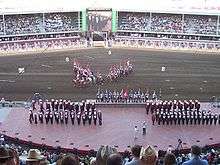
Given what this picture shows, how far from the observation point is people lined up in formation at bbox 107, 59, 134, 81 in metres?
31.2

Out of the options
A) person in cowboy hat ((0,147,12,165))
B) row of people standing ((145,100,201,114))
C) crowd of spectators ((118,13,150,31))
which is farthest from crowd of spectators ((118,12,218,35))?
person in cowboy hat ((0,147,12,165))

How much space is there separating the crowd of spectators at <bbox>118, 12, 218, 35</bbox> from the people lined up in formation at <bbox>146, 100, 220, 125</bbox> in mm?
20233

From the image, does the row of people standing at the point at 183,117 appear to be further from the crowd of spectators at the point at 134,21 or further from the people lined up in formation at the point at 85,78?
the crowd of spectators at the point at 134,21

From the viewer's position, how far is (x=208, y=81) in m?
31.8

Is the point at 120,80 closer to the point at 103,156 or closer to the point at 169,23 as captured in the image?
the point at 169,23

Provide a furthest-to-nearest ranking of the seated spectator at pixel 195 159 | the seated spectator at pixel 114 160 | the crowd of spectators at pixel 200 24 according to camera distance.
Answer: the crowd of spectators at pixel 200 24 → the seated spectator at pixel 195 159 → the seated spectator at pixel 114 160

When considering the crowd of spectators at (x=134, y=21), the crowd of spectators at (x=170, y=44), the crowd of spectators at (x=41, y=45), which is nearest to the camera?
the crowd of spectators at (x=41, y=45)

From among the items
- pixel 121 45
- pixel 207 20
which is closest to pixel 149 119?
pixel 121 45

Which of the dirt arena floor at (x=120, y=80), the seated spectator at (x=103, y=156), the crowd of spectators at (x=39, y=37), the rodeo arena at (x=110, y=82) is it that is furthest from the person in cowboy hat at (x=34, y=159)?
the crowd of spectators at (x=39, y=37)

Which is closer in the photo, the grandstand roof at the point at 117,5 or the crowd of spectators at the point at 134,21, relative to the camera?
the grandstand roof at the point at 117,5

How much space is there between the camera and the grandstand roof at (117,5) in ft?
143

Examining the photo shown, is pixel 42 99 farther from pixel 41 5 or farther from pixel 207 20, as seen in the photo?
pixel 207 20

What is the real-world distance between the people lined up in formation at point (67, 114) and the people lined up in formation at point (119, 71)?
7.10 meters

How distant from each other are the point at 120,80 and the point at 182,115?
8.42 m
